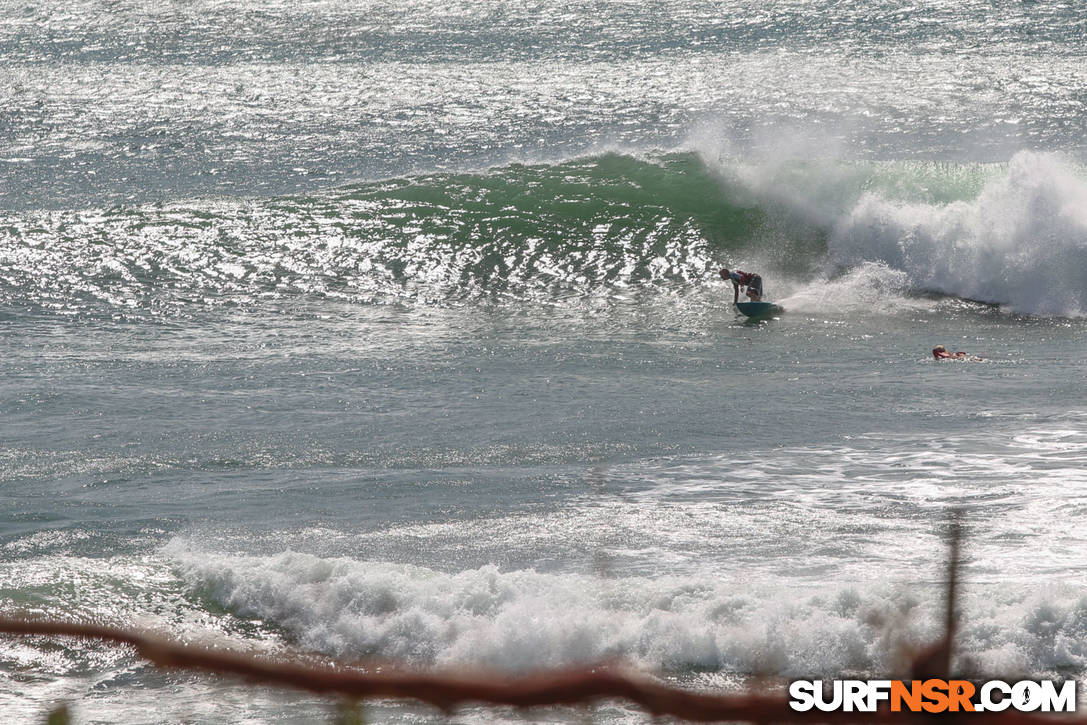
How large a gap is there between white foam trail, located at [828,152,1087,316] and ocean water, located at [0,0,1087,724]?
84 mm

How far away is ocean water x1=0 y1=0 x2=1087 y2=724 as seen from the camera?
7.05 metres

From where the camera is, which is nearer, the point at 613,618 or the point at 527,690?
the point at 527,690

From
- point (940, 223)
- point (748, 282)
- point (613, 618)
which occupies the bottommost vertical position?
point (613, 618)

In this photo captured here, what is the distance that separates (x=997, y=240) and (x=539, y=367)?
9.41m

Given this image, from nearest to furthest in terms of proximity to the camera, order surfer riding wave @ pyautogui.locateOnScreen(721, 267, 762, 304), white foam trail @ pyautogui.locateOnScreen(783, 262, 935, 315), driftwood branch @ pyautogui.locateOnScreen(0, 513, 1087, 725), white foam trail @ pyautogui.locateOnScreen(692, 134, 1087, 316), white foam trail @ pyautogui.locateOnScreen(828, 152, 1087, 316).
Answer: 1. driftwood branch @ pyautogui.locateOnScreen(0, 513, 1087, 725)
2. surfer riding wave @ pyautogui.locateOnScreen(721, 267, 762, 304)
3. white foam trail @ pyautogui.locateOnScreen(783, 262, 935, 315)
4. white foam trail @ pyautogui.locateOnScreen(828, 152, 1087, 316)
5. white foam trail @ pyautogui.locateOnScreen(692, 134, 1087, 316)

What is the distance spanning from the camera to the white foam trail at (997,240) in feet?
59.7

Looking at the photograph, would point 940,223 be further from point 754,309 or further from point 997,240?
point 754,309

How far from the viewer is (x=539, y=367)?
1426 centimetres

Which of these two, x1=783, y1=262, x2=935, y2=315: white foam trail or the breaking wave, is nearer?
x1=783, y1=262, x2=935, y2=315: white foam trail

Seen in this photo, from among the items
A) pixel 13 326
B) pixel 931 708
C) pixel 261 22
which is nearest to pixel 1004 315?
pixel 13 326

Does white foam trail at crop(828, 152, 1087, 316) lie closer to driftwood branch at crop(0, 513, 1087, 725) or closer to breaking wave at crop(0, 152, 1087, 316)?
breaking wave at crop(0, 152, 1087, 316)

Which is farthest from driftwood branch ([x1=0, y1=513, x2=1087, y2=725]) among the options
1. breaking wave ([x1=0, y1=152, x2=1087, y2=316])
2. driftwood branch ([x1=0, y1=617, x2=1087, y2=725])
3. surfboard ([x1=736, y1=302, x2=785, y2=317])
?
breaking wave ([x1=0, y1=152, x2=1087, y2=316])

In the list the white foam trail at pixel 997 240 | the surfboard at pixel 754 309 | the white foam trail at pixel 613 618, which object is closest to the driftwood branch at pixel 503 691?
the white foam trail at pixel 613 618

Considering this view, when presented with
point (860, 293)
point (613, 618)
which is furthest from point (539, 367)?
point (613, 618)
